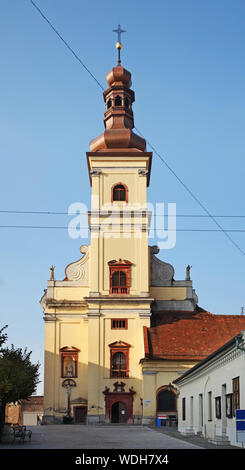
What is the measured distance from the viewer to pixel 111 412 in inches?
1977

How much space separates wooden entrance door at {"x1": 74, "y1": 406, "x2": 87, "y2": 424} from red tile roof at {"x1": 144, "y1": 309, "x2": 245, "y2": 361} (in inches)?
285

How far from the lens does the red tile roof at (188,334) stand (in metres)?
49.6

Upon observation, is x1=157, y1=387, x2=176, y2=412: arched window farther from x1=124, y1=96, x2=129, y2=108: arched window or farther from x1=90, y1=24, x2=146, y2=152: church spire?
x1=124, y1=96, x2=129, y2=108: arched window

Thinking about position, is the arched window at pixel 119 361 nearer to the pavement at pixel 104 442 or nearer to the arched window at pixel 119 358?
the arched window at pixel 119 358

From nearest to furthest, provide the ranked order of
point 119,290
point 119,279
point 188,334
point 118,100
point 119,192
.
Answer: point 188,334 < point 119,290 < point 119,279 < point 119,192 < point 118,100

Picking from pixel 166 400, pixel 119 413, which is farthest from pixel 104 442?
pixel 119 413

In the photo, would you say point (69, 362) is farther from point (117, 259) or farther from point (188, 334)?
point (188, 334)

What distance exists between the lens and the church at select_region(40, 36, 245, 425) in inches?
1967

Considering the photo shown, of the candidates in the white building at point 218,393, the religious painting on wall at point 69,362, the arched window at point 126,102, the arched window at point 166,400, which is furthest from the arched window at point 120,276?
the white building at point 218,393

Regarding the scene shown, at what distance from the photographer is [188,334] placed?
2031 inches

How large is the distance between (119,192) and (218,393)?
98.2 ft

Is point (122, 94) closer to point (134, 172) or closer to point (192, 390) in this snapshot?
point (134, 172)

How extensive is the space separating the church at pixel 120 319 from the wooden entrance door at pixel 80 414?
0.25 feet

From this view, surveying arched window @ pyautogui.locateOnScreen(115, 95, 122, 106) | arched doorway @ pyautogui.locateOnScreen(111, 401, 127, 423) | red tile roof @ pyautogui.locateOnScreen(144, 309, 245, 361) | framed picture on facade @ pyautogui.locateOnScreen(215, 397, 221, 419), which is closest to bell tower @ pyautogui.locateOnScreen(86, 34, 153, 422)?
arched doorway @ pyautogui.locateOnScreen(111, 401, 127, 423)
